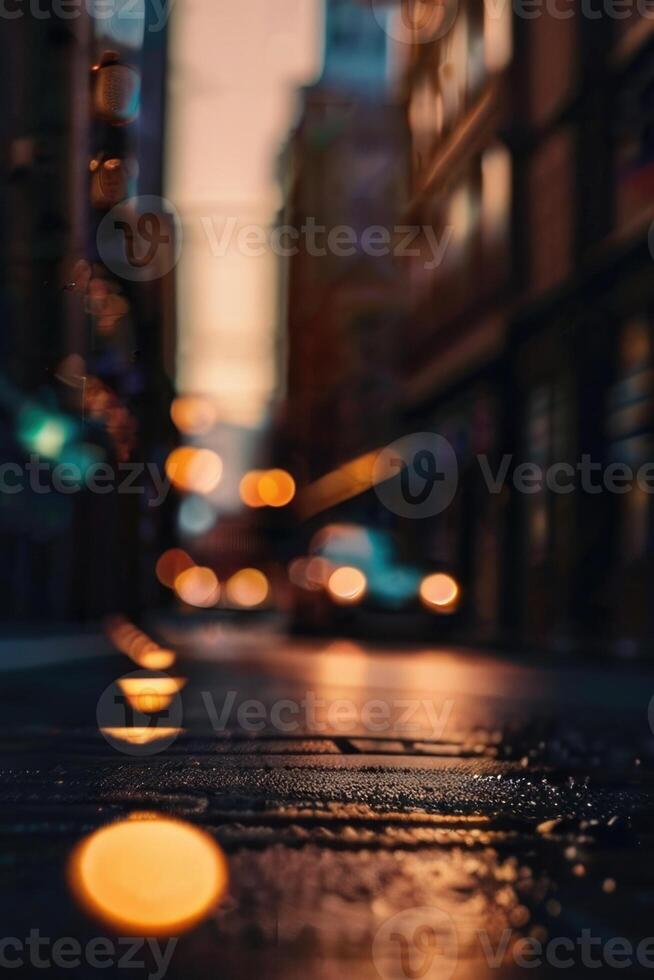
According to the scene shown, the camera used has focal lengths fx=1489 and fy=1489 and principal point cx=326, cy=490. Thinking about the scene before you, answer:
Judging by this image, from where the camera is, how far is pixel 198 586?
105m

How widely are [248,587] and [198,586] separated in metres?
6.88

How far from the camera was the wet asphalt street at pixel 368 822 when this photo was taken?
3482 millimetres

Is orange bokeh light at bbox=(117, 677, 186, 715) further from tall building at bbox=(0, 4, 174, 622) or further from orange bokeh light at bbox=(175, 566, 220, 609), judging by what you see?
orange bokeh light at bbox=(175, 566, 220, 609)

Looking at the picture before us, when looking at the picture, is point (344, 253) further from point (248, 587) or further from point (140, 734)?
point (248, 587)

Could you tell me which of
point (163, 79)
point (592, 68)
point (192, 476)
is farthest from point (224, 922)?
point (192, 476)

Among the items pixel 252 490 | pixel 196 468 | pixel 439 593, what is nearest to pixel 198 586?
pixel 252 490

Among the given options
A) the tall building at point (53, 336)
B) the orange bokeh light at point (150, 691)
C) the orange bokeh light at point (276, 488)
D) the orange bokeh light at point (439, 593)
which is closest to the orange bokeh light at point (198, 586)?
the orange bokeh light at point (276, 488)

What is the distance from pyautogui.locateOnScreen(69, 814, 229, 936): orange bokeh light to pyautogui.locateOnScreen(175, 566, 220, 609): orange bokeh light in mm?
86039

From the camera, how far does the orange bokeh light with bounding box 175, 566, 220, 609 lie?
94.9 metres

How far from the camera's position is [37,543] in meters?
31.4

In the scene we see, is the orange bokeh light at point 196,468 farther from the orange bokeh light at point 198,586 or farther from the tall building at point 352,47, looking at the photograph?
the orange bokeh light at point 198,586

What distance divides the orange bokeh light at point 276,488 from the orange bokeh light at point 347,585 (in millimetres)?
46199

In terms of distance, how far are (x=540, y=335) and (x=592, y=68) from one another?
4.75 meters

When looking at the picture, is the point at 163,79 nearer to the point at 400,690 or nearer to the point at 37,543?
the point at 37,543
